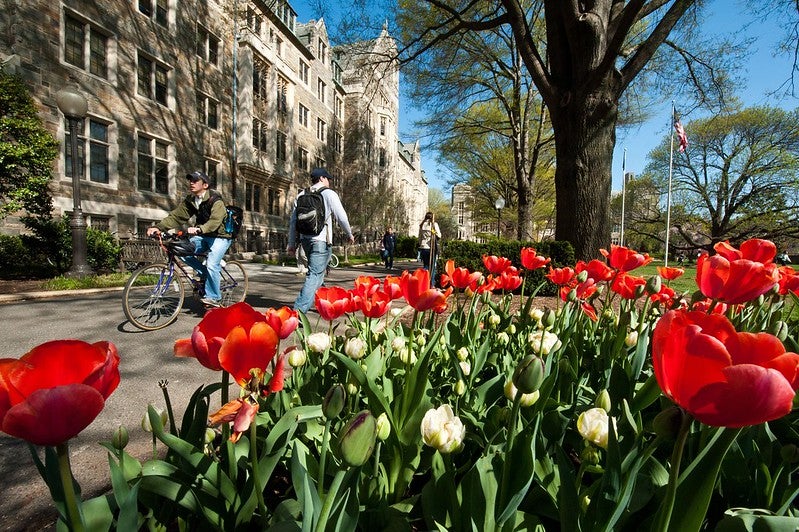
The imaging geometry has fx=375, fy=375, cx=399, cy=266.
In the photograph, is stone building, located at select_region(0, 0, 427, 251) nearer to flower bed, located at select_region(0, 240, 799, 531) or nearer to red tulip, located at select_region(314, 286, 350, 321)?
red tulip, located at select_region(314, 286, 350, 321)

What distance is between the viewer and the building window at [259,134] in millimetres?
19306

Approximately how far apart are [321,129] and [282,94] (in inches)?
199

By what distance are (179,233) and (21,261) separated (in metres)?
6.10

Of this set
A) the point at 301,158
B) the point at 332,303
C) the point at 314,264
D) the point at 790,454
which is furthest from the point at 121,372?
the point at 301,158

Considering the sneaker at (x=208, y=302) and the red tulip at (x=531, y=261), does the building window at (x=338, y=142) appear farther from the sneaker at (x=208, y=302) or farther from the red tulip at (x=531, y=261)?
the red tulip at (x=531, y=261)

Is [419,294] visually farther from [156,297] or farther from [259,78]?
[259,78]

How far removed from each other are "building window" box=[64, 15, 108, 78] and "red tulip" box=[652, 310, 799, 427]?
15475mm

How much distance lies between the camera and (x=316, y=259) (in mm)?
4336

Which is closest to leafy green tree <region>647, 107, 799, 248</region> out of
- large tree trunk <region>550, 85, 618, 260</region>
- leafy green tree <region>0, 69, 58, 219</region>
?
large tree trunk <region>550, 85, 618, 260</region>

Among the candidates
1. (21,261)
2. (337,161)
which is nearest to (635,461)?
(21,261)

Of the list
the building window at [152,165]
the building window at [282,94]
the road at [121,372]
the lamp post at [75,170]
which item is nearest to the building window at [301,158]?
the building window at [282,94]

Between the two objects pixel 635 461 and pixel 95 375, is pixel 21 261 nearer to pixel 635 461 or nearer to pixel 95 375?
pixel 95 375

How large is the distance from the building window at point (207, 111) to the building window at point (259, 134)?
7.92ft

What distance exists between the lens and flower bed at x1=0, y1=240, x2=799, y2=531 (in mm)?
532
